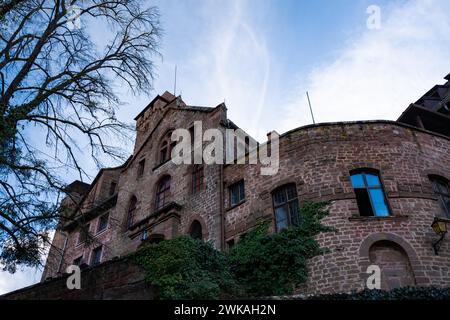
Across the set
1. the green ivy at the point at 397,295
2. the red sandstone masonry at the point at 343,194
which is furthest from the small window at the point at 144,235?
the green ivy at the point at 397,295

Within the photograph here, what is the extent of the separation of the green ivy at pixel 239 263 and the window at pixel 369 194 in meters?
1.39

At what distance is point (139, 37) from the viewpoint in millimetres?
12570

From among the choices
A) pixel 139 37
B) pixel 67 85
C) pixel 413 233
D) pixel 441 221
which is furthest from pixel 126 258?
pixel 441 221

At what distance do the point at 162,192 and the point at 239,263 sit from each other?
858 centimetres

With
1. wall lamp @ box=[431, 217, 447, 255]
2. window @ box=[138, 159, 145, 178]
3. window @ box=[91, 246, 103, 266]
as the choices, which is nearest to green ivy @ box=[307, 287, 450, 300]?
wall lamp @ box=[431, 217, 447, 255]

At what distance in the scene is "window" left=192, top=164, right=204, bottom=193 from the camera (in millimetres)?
17394

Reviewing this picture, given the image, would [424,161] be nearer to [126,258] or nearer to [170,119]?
[126,258]

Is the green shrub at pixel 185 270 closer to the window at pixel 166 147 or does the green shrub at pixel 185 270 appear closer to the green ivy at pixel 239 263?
the green ivy at pixel 239 263

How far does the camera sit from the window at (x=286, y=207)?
42.3ft

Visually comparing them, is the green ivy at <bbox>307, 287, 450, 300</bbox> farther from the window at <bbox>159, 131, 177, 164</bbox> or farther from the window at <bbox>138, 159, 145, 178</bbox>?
the window at <bbox>138, 159, 145, 178</bbox>

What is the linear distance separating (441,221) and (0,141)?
12.7 m

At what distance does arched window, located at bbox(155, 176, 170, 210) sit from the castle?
61 mm

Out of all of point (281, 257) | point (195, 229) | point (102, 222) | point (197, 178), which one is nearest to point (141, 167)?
point (102, 222)

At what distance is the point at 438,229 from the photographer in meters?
11.0
